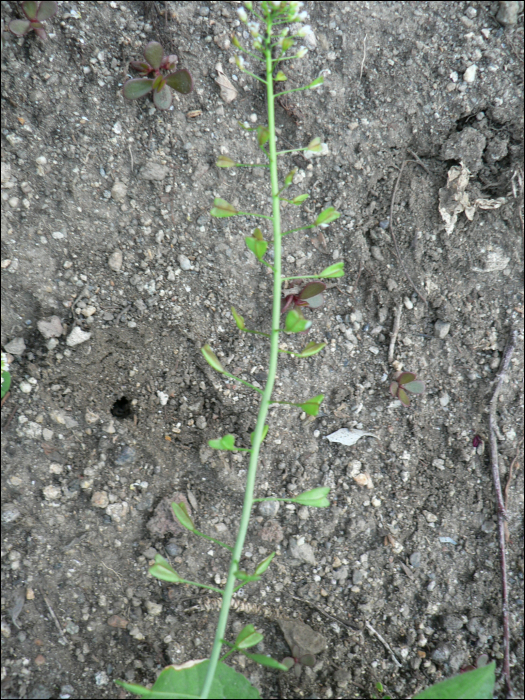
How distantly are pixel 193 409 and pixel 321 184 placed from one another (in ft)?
3.45

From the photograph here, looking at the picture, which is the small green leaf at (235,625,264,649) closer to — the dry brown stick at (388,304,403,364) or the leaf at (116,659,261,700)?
the leaf at (116,659,261,700)

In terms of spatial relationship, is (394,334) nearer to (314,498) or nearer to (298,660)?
(314,498)

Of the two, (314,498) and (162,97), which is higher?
(162,97)

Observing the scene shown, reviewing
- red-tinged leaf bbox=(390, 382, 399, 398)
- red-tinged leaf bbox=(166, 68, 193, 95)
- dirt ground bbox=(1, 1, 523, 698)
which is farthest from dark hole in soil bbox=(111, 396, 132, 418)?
red-tinged leaf bbox=(166, 68, 193, 95)

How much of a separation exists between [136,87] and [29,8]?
43cm

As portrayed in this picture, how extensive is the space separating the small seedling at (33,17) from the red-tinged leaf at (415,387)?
1896 mm

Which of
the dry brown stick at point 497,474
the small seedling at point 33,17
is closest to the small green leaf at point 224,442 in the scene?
the dry brown stick at point 497,474

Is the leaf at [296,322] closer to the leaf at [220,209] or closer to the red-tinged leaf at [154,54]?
the leaf at [220,209]

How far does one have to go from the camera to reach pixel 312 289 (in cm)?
174

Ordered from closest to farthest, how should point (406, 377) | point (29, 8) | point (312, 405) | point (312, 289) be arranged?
1. point (312, 405)
2. point (29, 8)
3. point (312, 289)
4. point (406, 377)

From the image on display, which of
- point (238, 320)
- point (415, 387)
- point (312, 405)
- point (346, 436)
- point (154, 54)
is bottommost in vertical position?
point (346, 436)

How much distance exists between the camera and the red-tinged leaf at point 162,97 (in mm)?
1704

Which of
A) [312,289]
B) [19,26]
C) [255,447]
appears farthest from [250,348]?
[19,26]

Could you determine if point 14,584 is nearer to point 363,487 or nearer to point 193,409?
point 193,409
